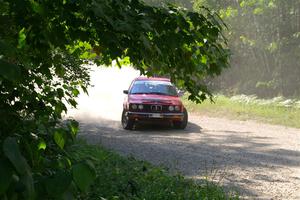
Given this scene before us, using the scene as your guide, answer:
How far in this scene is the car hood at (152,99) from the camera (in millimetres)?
14984

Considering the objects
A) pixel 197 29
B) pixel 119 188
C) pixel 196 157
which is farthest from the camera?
pixel 196 157

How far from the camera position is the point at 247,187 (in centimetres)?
736

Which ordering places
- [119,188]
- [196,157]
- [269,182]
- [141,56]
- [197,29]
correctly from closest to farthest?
[141,56]
[197,29]
[119,188]
[269,182]
[196,157]

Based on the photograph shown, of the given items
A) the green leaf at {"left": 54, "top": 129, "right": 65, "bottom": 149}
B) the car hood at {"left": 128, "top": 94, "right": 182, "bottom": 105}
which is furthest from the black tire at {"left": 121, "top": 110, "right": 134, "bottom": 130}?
the green leaf at {"left": 54, "top": 129, "right": 65, "bottom": 149}

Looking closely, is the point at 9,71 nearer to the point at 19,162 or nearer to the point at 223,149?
the point at 19,162

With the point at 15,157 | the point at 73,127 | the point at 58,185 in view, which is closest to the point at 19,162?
the point at 15,157

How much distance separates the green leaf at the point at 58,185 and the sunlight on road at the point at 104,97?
2.55 meters

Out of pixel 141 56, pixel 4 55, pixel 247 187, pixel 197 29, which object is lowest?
pixel 247 187

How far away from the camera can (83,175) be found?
1.50m

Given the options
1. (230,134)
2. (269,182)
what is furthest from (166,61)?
(230,134)

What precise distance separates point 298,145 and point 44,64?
1056cm

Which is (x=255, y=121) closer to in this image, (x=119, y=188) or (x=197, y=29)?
(x=119, y=188)

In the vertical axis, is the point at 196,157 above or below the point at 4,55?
below

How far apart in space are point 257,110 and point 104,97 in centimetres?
1409
